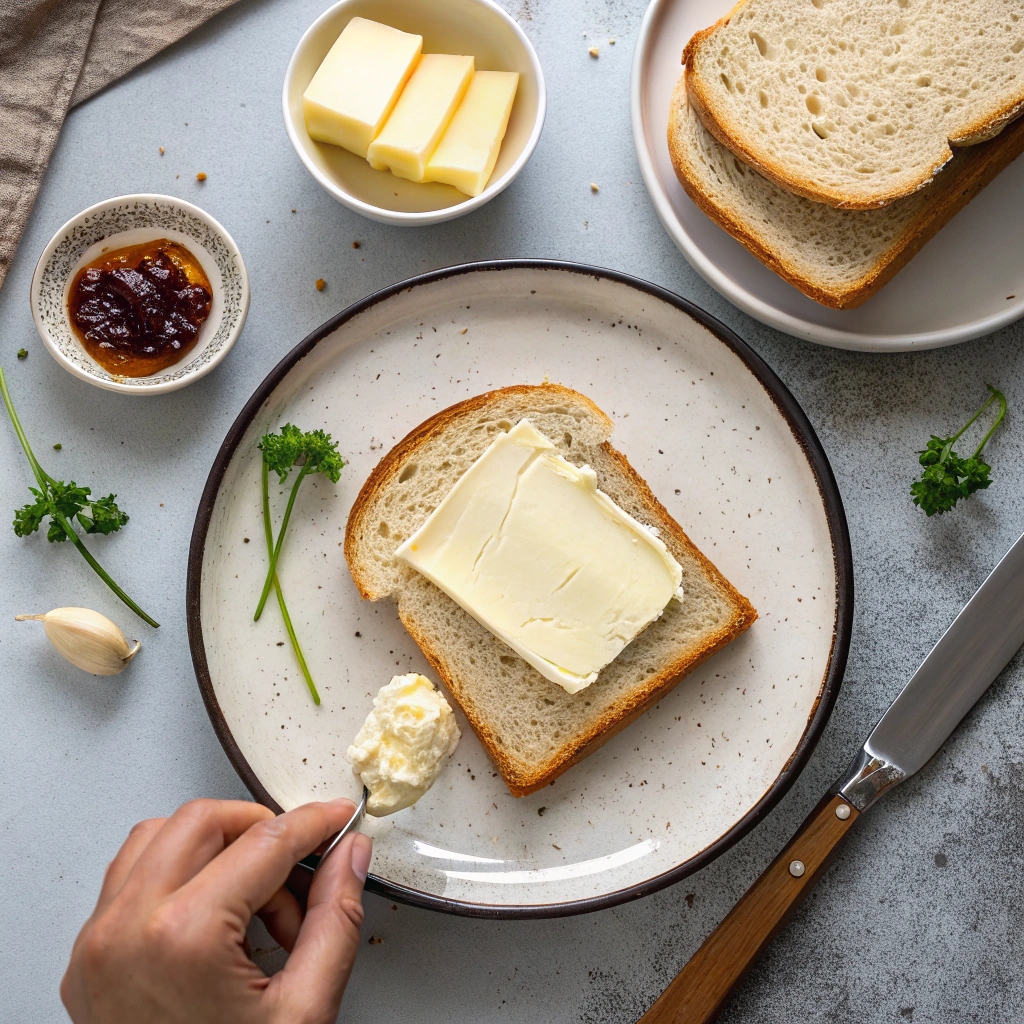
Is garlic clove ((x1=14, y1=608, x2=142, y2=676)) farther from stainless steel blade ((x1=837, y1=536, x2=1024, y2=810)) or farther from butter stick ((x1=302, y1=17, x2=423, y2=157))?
stainless steel blade ((x1=837, y1=536, x2=1024, y2=810))

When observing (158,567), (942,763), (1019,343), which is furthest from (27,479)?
(1019,343)

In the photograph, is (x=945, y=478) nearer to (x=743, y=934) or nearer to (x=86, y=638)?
(x=743, y=934)

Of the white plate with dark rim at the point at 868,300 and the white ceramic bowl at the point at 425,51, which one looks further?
the white plate with dark rim at the point at 868,300

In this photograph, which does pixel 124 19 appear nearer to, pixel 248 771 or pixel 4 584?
pixel 4 584

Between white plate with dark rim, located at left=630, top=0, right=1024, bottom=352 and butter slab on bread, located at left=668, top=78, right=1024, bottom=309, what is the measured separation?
0.28 feet

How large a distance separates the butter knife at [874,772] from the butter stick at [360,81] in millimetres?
2491

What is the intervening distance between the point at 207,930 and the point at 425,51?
9.12 feet

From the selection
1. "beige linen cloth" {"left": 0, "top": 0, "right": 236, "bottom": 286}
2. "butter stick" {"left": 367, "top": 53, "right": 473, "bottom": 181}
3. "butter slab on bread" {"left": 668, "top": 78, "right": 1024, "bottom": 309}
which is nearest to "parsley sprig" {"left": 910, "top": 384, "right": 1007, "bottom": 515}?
"butter slab on bread" {"left": 668, "top": 78, "right": 1024, "bottom": 309}

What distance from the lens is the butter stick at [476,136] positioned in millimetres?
2822

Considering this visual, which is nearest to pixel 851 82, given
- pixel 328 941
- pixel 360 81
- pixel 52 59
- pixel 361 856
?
pixel 360 81

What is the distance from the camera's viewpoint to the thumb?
6.84 feet

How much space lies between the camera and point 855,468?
3039 mm

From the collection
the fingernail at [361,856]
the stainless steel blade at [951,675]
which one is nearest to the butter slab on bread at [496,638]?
the fingernail at [361,856]

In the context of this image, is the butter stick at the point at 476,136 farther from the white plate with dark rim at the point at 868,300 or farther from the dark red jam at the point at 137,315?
the dark red jam at the point at 137,315
